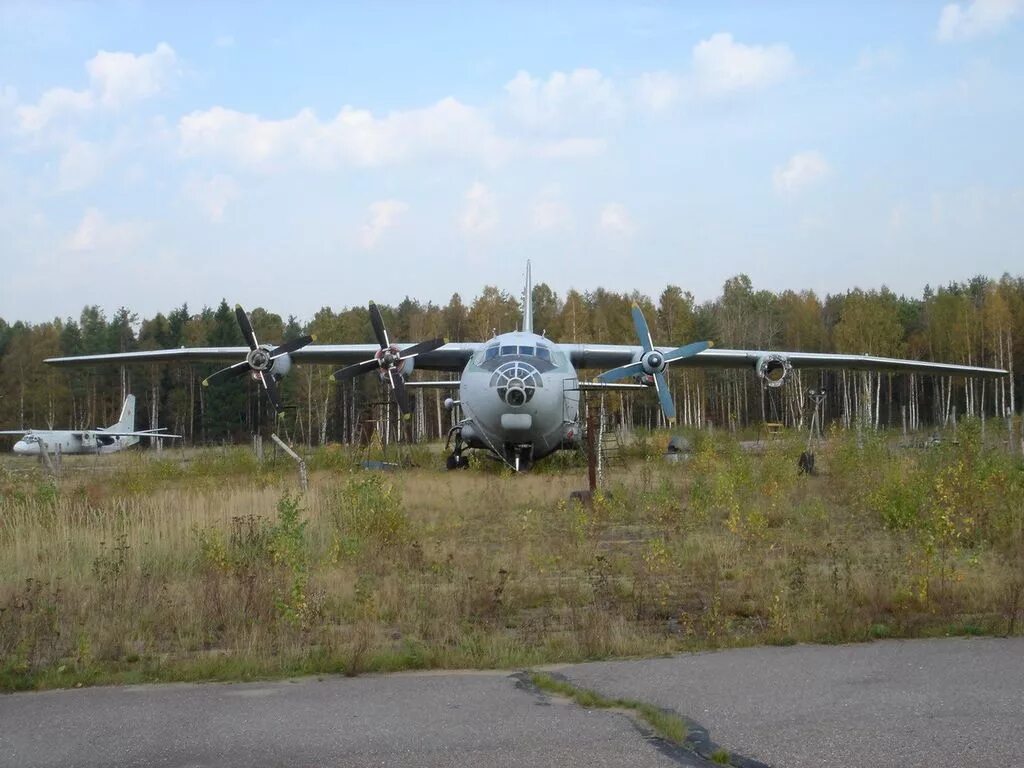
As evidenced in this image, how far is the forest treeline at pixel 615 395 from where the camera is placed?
201 feet

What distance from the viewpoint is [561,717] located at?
5.14 meters

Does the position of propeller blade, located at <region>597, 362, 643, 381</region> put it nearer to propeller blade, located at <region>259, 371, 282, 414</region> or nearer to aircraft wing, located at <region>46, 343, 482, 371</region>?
aircraft wing, located at <region>46, 343, 482, 371</region>

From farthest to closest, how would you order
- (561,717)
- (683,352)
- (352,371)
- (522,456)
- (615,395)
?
1. (615,395)
2. (683,352)
3. (522,456)
4. (352,371)
5. (561,717)

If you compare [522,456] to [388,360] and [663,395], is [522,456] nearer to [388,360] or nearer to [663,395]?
[663,395]

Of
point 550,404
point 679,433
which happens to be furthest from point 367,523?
point 679,433

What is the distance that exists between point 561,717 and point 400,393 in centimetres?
1834

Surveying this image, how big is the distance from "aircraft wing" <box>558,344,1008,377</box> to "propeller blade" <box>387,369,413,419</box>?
17.7 feet

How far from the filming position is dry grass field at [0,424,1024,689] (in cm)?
718

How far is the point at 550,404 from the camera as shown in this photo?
22000mm

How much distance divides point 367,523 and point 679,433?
2646 centimetres

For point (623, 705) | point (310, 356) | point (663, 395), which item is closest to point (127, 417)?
point (310, 356)

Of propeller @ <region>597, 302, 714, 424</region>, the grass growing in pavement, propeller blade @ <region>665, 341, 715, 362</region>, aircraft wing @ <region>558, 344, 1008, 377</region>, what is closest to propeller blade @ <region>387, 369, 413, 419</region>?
propeller @ <region>597, 302, 714, 424</region>

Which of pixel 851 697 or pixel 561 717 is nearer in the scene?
pixel 561 717

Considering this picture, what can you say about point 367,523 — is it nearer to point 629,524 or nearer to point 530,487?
point 629,524
